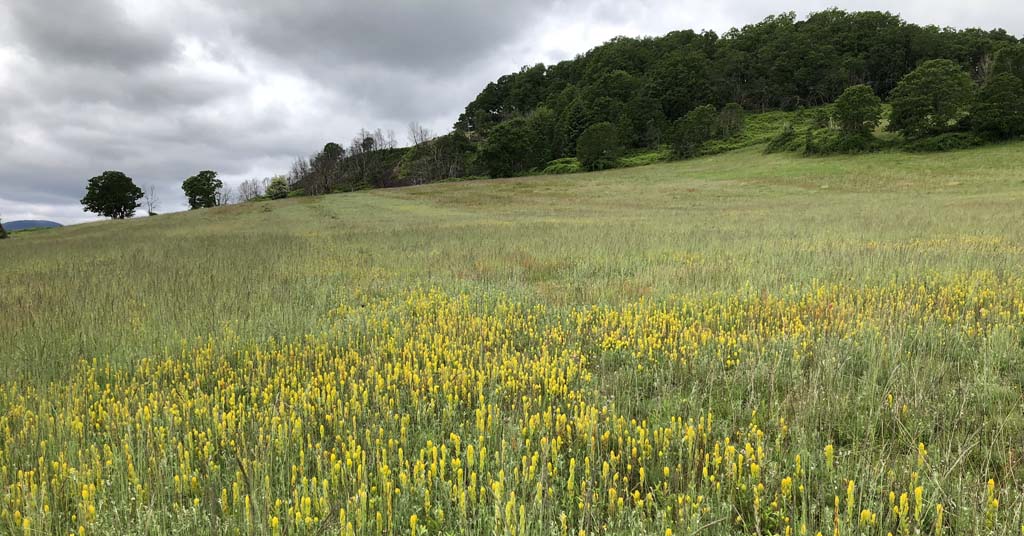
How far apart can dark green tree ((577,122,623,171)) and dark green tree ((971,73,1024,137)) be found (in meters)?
42.6

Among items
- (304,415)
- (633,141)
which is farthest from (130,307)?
(633,141)

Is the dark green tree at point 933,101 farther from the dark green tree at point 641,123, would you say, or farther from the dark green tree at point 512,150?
the dark green tree at point 512,150

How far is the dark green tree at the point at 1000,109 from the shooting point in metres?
47.8

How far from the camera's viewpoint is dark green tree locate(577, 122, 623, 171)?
76625mm

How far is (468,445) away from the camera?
8.72 ft

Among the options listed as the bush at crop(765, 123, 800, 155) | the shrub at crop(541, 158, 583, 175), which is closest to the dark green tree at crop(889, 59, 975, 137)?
the bush at crop(765, 123, 800, 155)

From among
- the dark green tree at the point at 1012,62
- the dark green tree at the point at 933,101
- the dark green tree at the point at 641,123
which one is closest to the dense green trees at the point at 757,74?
the dark green tree at the point at 641,123

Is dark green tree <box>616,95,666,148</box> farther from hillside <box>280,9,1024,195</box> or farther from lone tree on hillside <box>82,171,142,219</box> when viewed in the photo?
lone tree on hillside <box>82,171,142,219</box>

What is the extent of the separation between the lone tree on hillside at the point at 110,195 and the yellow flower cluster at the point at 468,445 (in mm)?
98118

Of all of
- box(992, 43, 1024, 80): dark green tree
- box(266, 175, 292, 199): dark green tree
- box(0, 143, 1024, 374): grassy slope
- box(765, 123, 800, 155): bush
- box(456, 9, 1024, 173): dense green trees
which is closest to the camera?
box(0, 143, 1024, 374): grassy slope

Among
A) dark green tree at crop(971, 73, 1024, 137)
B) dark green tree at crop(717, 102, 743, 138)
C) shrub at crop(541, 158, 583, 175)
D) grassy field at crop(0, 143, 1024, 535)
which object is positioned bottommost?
grassy field at crop(0, 143, 1024, 535)

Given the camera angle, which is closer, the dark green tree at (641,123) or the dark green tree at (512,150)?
the dark green tree at (512,150)

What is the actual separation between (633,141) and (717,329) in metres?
94.5

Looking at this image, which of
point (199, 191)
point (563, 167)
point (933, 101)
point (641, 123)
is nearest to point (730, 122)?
point (641, 123)
